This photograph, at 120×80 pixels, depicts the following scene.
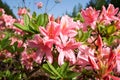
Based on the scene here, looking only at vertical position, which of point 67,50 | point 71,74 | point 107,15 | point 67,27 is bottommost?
point 71,74

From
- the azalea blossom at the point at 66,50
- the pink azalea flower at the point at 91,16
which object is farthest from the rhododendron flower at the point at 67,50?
the pink azalea flower at the point at 91,16

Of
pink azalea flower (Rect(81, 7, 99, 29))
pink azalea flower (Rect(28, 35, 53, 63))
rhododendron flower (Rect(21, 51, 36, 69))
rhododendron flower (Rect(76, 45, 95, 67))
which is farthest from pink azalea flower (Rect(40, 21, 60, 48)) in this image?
rhododendron flower (Rect(21, 51, 36, 69))

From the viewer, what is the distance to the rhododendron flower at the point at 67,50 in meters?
1.46

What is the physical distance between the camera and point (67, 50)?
59.0 inches

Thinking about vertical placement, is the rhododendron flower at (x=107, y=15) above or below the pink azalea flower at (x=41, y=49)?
above

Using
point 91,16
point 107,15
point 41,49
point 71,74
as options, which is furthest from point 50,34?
point 107,15

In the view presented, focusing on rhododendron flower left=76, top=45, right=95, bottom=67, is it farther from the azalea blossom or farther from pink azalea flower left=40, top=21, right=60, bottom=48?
pink azalea flower left=40, top=21, right=60, bottom=48

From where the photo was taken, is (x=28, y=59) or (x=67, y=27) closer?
(x=67, y=27)

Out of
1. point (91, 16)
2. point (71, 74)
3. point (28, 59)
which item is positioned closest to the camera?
point (71, 74)

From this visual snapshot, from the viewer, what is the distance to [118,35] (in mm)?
1962

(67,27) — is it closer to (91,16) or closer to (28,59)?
(91,16)

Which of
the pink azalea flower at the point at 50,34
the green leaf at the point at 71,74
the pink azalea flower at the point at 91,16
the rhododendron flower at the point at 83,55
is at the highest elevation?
the pink azalea flower at the point at 91,16

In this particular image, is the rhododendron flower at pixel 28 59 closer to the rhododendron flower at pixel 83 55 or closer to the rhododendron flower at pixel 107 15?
the rhododendron flower at pixel 107 15

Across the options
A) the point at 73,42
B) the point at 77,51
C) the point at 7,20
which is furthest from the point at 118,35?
the point at 7,20
